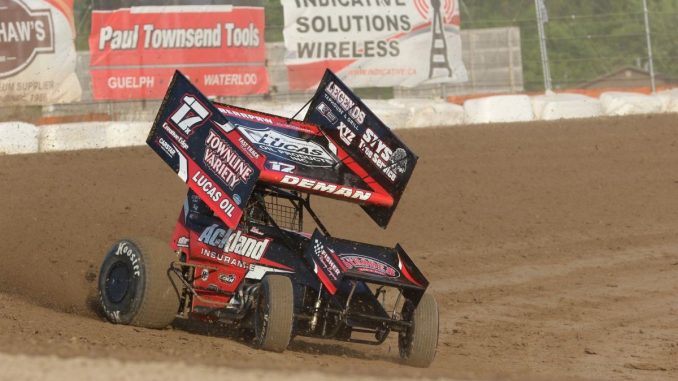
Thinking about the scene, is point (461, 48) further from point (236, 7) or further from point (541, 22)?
point (236, 7)

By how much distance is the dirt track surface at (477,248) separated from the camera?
840cm

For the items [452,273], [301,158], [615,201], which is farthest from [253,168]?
[615,201]

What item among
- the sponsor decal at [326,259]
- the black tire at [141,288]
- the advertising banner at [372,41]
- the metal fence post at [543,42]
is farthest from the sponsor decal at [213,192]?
the metal fence post at [543,42]

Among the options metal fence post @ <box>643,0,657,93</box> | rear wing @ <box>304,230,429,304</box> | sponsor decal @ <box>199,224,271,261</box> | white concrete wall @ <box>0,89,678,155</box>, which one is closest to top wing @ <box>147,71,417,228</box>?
sponsor decal @ <box>199,224,271,261</box>

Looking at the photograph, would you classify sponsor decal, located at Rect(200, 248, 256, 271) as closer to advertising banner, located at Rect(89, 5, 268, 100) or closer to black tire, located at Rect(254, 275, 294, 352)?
black tire, located at Rect(254, 275, 294, 352)

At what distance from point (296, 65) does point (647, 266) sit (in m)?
7.61

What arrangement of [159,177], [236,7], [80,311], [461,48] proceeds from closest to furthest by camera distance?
[80,311], [159,177], [236,7], [461,48]

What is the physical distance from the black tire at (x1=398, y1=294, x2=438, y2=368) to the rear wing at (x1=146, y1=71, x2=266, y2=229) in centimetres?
151

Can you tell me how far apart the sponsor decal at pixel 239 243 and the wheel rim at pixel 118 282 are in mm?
702

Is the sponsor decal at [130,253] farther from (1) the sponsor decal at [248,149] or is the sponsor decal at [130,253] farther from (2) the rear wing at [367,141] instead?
(2) the rear wing at [367,141]

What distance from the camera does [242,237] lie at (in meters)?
9.02

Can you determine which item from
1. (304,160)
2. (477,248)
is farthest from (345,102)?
(477,248)

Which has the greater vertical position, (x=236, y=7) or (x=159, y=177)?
(x=236, y=7)

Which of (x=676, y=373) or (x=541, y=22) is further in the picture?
(x=541, y=22)
